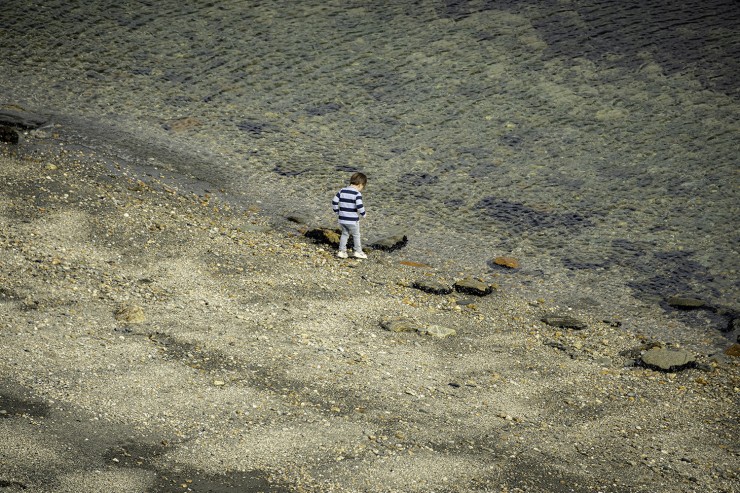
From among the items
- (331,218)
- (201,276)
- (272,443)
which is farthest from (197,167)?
(272,443)

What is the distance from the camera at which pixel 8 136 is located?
9.38 metres

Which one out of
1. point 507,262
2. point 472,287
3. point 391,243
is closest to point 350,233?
point 391,243

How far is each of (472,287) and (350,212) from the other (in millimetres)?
1717

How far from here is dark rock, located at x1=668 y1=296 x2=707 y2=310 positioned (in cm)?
788

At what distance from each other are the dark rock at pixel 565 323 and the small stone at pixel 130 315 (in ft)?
13.8

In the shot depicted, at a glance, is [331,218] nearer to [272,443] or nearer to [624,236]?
[624,236]

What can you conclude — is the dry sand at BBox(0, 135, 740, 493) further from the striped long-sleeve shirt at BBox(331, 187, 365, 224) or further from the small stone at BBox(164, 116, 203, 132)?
the small stone at BBox(164, 116, 203, 132)

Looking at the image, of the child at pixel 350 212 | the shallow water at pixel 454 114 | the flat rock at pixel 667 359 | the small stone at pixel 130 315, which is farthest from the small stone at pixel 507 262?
the small stone at pixel 130 315

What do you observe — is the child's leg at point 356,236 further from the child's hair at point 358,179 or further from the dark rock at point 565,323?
the dark rock at point 565,323

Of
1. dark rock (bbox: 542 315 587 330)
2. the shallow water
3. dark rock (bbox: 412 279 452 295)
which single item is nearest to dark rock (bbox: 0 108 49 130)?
the shallow water

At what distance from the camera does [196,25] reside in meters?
13.1

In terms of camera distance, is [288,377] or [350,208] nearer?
[288,377]

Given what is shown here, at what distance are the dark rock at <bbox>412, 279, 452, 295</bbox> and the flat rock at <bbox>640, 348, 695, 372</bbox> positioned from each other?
220cm

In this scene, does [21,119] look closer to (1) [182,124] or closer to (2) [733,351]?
(1) [182,124]
